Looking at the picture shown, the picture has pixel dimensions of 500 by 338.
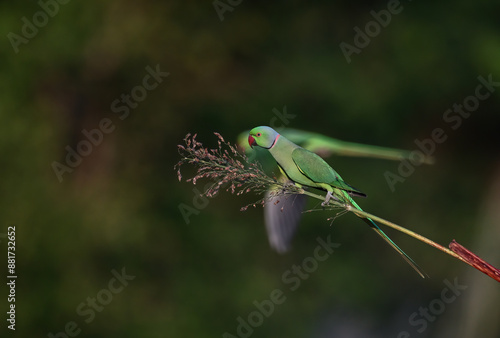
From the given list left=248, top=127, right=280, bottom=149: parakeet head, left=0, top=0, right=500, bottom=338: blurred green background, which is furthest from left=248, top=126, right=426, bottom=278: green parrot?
left=0, top=0, right=500, bottom=338: blurred green background

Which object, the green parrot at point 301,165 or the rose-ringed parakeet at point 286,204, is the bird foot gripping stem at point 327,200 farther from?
the rose-ringed parakeet at point 286,204

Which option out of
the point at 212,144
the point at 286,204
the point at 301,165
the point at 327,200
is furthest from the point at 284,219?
the point at 212,144

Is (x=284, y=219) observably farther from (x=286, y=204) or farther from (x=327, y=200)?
(x=327, y=200)

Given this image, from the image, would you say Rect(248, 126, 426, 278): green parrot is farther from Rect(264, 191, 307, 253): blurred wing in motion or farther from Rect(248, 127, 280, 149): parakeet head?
Rect(264, 191, 307, 253): blurred wing in motion

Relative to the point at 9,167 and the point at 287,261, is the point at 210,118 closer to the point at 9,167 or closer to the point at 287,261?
the point at 287,261

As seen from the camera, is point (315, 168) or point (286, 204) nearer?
point (315, 168)

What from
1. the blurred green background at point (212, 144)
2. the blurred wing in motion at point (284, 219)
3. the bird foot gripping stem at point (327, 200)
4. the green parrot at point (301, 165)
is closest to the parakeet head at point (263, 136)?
the green parrot at point (301, 165)

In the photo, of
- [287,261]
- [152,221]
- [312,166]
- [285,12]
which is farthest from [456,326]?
[312,166]
